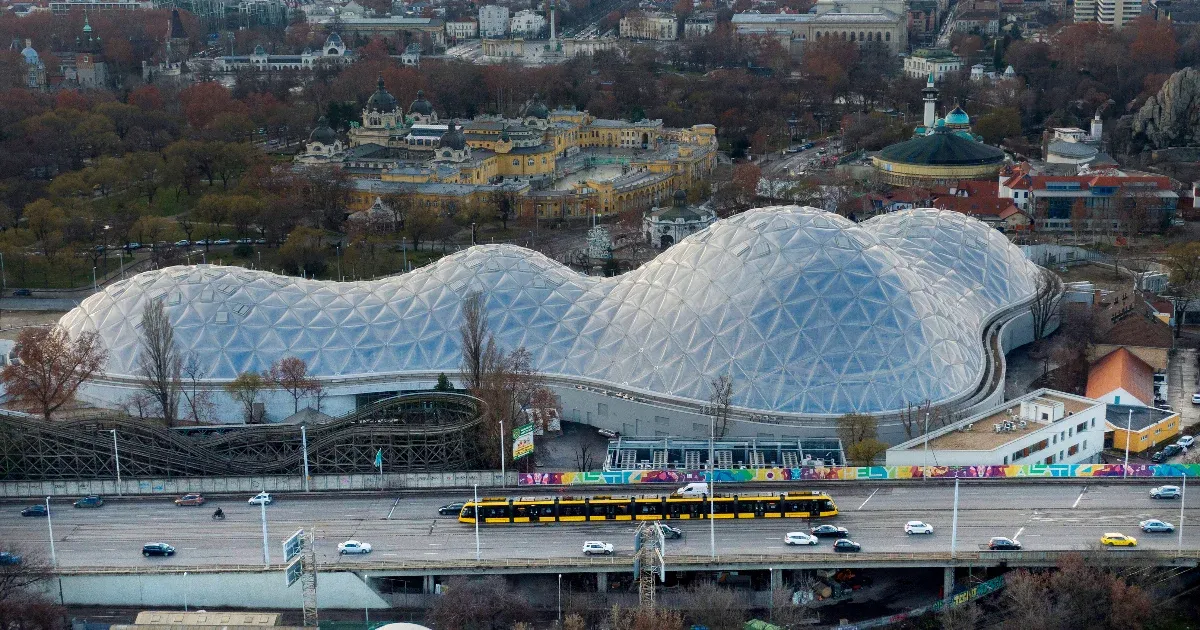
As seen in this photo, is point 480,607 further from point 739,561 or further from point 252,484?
point 252,484

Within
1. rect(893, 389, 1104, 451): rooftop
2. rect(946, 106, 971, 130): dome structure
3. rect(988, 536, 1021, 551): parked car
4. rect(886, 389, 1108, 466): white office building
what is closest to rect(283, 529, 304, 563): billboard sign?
rect(988, 536, 1021, 551): parked car

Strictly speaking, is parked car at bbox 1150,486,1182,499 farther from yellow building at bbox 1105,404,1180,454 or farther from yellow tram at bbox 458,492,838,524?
yellow tram at bbox 458,492,838,524

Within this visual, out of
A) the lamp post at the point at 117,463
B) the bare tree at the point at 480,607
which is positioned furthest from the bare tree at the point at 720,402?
the lamp post at the point at 117,463

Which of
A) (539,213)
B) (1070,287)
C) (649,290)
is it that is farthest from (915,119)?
(649,290)

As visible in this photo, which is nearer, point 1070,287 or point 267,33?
point 1070,287

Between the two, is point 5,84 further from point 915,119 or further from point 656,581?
point 656,581

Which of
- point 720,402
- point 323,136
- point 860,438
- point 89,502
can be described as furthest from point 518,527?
point 323,136
